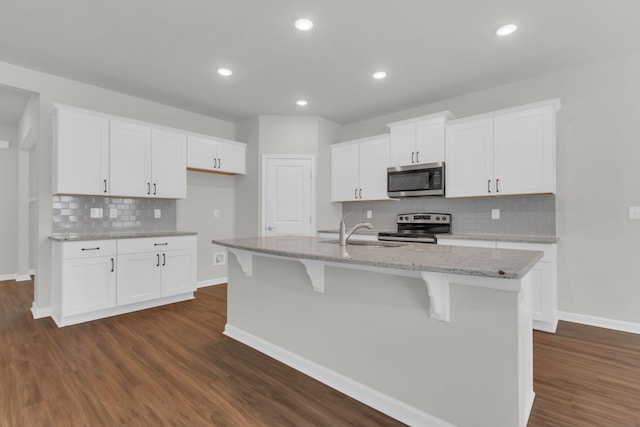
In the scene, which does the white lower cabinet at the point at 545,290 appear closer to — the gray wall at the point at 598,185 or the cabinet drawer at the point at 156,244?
the gray wall at the point at 598,185

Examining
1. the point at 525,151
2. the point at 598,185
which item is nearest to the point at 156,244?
the point at 525,151

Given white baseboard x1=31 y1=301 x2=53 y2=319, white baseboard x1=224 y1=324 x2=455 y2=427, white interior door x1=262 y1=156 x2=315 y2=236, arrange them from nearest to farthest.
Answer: white baseboard x1=224 y1=324 x2=455 y2=427
white baseboard x1=31 y1=301 x2=53 y2=319
white interior door x1=262 y1=156 x2=315 y2=236

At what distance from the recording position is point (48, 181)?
11.4 feet

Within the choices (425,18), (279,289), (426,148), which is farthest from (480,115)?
(279,289)

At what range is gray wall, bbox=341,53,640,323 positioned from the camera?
3064mm

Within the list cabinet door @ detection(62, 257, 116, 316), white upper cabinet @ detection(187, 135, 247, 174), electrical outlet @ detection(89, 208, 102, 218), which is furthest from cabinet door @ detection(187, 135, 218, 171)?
cabinet door @ detection(62, 257, 116, 316)

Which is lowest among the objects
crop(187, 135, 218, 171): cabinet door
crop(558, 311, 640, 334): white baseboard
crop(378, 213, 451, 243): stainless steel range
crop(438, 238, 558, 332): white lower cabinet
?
crop(558, 311, 640, 334): white baseboard

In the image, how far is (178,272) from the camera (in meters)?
4.01

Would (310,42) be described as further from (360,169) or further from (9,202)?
(9,202)

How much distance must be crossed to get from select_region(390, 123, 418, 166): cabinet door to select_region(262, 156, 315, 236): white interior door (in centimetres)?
130

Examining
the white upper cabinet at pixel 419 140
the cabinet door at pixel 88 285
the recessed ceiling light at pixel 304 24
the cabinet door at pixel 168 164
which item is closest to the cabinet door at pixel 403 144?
the white upper cabinet at pixel 419 140

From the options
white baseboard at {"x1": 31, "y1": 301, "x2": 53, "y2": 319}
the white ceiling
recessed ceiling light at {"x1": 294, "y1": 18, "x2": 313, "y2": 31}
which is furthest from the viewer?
white baseboard at {"x1": 31, "y1": 301, "x2": 53, "y2": 319}

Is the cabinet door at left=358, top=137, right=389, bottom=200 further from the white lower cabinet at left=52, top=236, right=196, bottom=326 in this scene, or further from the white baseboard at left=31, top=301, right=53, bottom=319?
the white baseboard at left=31, top=301, right=53, bottom=319

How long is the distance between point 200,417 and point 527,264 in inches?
73.4
